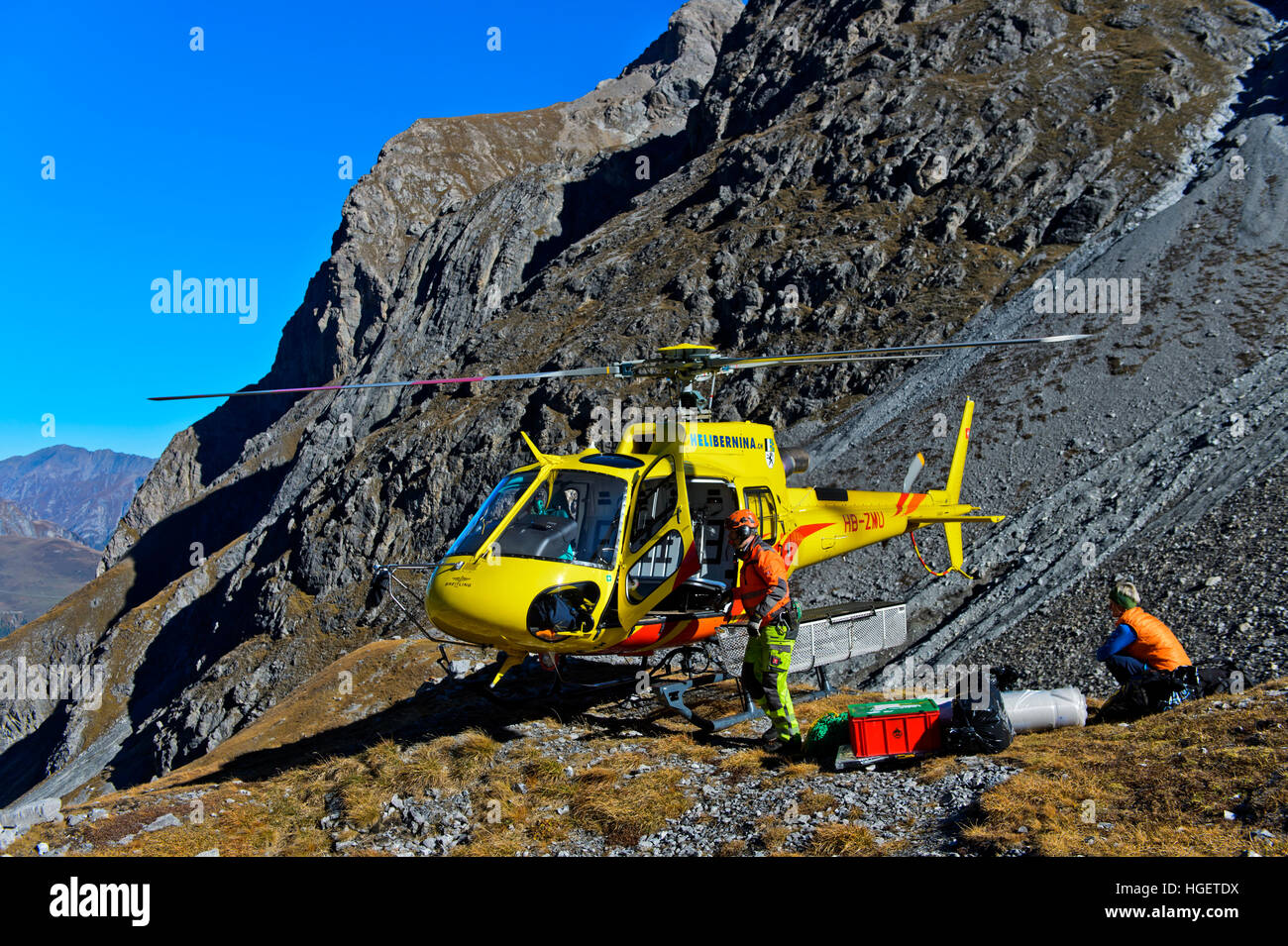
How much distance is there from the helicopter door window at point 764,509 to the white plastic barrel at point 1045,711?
4433 millimetres

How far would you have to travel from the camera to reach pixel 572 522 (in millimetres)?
9523

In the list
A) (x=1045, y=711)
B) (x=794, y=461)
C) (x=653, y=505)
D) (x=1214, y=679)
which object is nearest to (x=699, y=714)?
(x=653, y=505)

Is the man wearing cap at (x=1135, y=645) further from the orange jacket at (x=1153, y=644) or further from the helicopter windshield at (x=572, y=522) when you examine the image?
the helicopter windshield at (x=572, y=522)

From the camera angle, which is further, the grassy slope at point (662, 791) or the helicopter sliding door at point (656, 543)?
the helicopter sliding door at point (656, 543)

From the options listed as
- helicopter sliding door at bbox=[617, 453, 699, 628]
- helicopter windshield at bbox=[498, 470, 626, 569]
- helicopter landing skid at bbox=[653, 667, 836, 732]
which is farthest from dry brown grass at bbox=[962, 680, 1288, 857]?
helicopter windshield at bbox=[498, 470, 626, 569]

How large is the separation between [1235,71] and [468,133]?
151500 millimetres

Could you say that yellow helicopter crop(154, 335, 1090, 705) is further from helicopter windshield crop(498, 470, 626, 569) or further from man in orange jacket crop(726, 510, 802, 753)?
man in orange jacket crop(726, 510, 802, 753)

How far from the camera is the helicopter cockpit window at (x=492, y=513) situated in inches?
364

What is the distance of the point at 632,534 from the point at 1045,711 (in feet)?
17.4

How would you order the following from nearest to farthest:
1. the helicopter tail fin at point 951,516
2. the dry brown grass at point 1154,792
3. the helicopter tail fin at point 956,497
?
the dry brown grass at point 1154,792 → the helicopter tail fin at point 951,516 → the helicopter tail fin at point 956,497

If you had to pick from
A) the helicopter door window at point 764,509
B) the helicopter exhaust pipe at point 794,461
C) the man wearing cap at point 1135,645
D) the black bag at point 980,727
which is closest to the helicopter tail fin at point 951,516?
the helicopter exhaust pipe at point 794,461

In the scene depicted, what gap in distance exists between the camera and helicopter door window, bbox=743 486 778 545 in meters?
11.8
